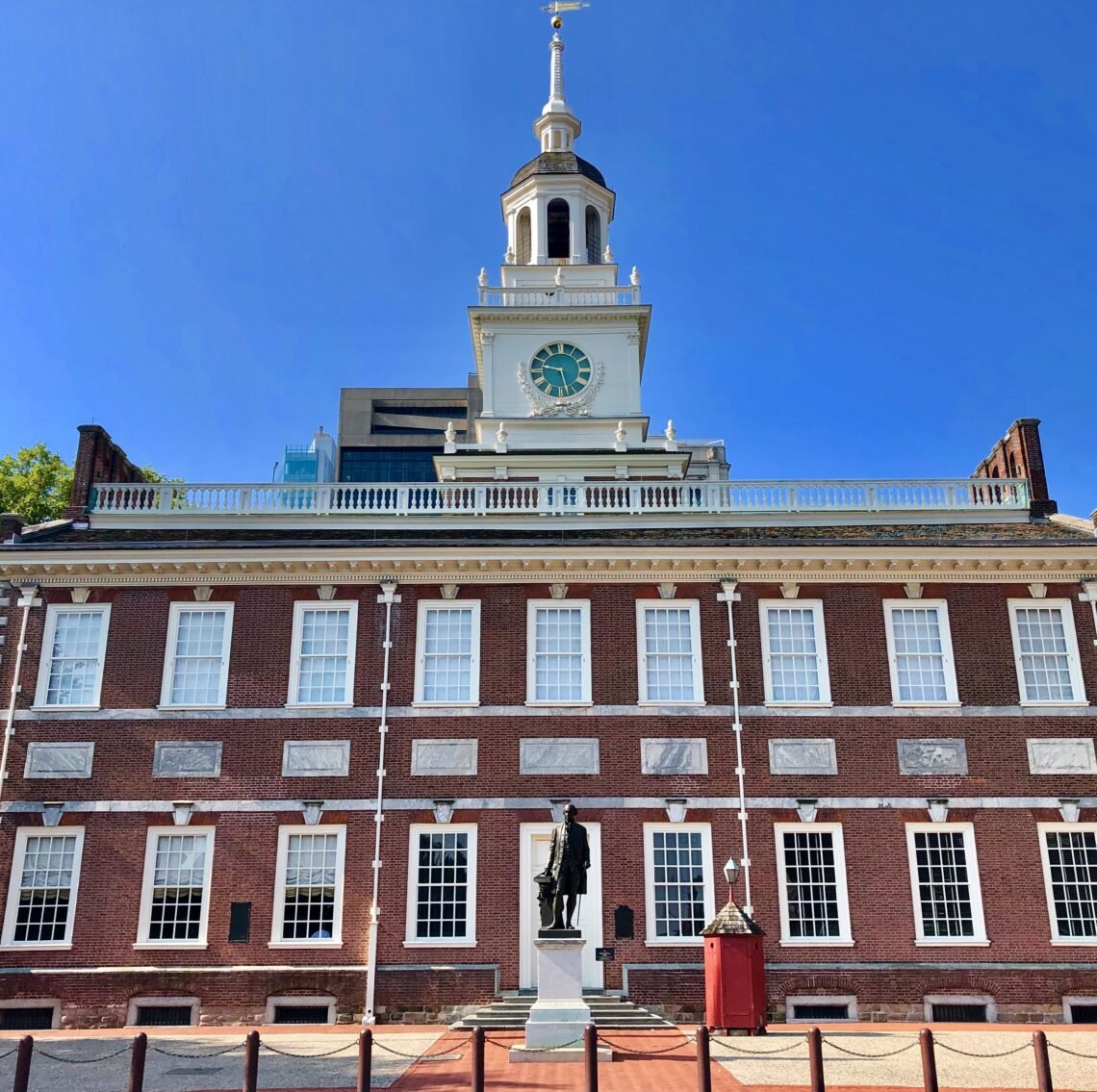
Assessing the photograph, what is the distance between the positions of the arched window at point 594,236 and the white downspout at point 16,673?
72.7 feet

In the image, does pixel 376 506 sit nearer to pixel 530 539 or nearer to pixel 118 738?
pixel 530 539

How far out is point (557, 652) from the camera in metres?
22.4

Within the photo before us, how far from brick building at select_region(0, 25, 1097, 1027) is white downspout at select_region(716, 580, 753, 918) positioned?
51mm

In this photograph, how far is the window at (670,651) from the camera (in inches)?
871

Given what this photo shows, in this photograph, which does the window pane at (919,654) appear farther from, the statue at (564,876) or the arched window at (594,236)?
the arched window at (594,236)

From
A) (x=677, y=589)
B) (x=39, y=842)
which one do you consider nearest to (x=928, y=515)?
(x=677, y=589)

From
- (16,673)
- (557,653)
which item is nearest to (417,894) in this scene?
(557,653)

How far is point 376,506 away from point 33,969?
11747 millimetres

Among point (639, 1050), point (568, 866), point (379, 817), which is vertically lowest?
point (639, 1050)

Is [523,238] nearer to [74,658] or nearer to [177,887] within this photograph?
[74,658]

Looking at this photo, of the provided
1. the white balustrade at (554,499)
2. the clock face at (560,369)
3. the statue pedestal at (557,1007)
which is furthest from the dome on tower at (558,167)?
the statue pedestal at (557,1007)

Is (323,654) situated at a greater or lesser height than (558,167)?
lesser

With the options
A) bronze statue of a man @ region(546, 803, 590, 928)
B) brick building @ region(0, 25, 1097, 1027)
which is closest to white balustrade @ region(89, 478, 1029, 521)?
brick building @ region(0, 25, 1097, 1027)

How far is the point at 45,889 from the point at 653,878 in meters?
11.1
